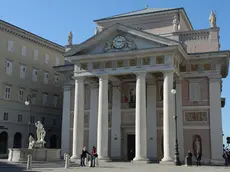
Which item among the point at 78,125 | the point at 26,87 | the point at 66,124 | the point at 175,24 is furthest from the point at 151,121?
the point at 26,87

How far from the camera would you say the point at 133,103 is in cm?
3594

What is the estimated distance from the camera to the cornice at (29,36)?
43.2 meters

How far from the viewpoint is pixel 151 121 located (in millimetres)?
34906

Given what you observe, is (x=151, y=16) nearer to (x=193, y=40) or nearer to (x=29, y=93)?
(x=193, y=40)

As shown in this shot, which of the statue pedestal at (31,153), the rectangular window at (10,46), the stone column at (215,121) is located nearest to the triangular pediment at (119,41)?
the stone column at (215,121)

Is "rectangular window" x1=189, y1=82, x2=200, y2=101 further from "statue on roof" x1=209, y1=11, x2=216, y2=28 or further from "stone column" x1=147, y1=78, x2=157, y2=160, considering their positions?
"statue on roof" x1=209, y1=11, x2=216, y2=28

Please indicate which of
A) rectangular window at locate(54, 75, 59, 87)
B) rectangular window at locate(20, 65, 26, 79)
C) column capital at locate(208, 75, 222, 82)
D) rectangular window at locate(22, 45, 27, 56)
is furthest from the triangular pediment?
rectangular window at locate(54, 75, 59, 87)

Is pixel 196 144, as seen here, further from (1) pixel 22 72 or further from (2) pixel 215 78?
(1) pixel 22 72

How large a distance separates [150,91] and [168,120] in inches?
229

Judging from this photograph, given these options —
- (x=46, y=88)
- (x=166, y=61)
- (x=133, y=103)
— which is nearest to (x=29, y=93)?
(x=46, y=88)

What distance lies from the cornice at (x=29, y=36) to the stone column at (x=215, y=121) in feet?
83.2

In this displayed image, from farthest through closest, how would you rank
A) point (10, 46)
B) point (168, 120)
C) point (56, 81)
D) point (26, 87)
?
point (56, 81) → point (26, 87) → point (10, 46) → point (168, 120)

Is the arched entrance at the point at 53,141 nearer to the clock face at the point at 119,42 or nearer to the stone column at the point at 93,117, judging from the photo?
the stone column at the point at 93,117

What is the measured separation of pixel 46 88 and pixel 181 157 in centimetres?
2376
